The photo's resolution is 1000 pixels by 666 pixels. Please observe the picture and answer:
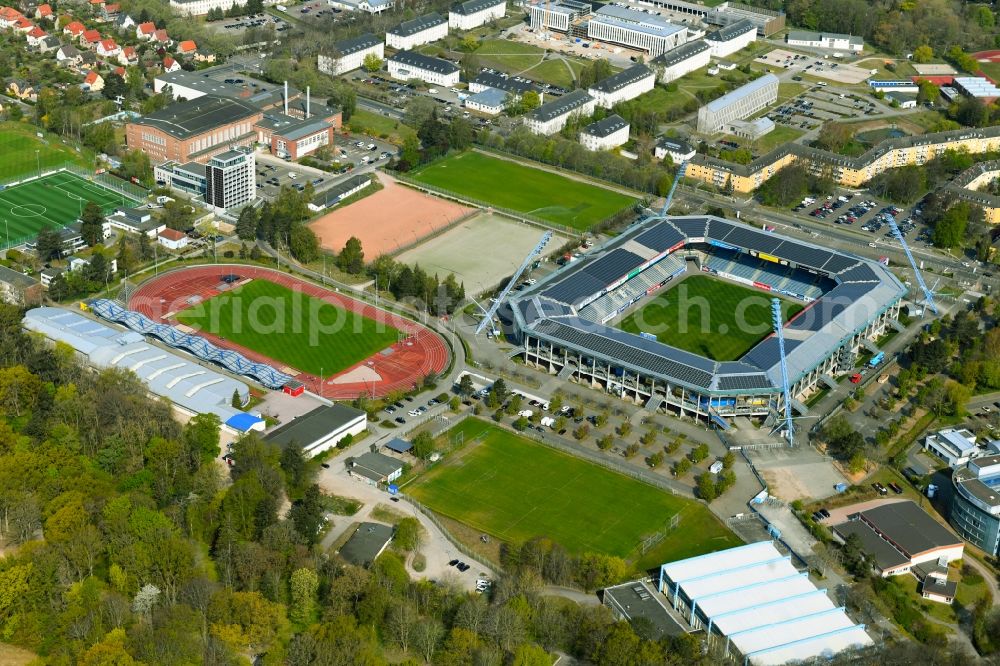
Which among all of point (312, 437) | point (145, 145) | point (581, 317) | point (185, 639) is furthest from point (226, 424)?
point (145, 145)

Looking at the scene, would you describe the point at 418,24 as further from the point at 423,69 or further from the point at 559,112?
the point at 559,112

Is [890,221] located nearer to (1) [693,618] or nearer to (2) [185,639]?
(1) [693,618]

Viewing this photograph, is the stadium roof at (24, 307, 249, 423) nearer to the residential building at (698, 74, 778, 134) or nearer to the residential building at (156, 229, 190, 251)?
the residential building at (156, 229, 190, 251)

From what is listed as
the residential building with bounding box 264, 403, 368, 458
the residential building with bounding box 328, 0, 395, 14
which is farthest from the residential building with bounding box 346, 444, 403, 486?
the residential building with bounding box 328, 0, 395, 14

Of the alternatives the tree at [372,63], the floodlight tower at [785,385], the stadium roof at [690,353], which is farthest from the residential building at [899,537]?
the tree at [372,63]

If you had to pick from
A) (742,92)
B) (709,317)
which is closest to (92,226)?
(709,317)

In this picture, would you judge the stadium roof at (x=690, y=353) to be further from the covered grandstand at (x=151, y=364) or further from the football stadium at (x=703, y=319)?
the covered grandstand at (x=151, y=364)
